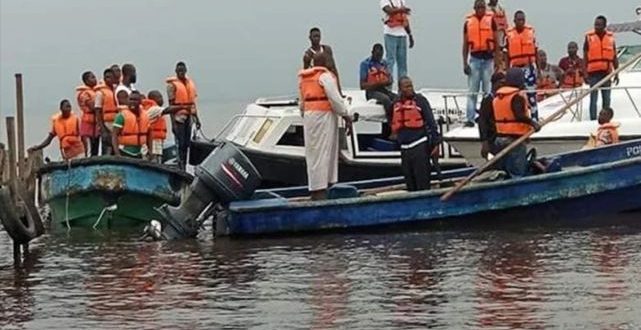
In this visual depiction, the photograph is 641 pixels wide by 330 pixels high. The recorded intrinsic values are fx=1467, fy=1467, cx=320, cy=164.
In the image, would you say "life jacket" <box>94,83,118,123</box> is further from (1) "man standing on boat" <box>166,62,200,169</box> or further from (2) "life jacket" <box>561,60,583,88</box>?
(2) "life jacket" <box>561,60,583,88</box>

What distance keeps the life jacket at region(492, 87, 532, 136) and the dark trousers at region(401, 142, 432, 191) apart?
0.84 metres

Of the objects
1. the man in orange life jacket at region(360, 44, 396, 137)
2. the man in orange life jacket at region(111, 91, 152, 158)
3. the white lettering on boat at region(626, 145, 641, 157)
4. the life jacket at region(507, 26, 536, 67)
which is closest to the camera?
the white lettering on boat at region(626, 145, 641, 157)

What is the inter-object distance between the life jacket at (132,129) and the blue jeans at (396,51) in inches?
168

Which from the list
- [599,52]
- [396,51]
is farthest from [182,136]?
[599,52]

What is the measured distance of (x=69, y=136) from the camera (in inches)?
843

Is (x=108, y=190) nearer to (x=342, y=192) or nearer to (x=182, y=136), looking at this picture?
(x=342, y=192)

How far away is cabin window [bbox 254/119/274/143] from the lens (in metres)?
21.2

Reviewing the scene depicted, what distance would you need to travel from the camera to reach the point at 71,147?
21453 millimetres

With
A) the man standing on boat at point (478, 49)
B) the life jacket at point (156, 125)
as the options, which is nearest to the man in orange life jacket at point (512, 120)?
the man standing on boat at point (478, 49)

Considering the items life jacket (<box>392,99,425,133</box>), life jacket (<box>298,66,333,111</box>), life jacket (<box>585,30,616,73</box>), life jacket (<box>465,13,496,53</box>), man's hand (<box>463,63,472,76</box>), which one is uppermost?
life jacket (<box>465,13,496,53</box>)

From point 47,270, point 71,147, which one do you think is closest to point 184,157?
point 71,147

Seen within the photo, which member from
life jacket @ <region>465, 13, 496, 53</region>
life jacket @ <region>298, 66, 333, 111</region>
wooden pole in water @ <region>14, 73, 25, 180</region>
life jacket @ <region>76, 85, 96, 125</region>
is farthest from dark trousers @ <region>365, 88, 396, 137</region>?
wooden pole in water @ <region>14, 73, 25, 180</region>

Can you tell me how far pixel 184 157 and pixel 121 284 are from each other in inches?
362

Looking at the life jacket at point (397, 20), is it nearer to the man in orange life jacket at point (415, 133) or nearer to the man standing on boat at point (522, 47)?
the man standing on boat at point (522, 47)
